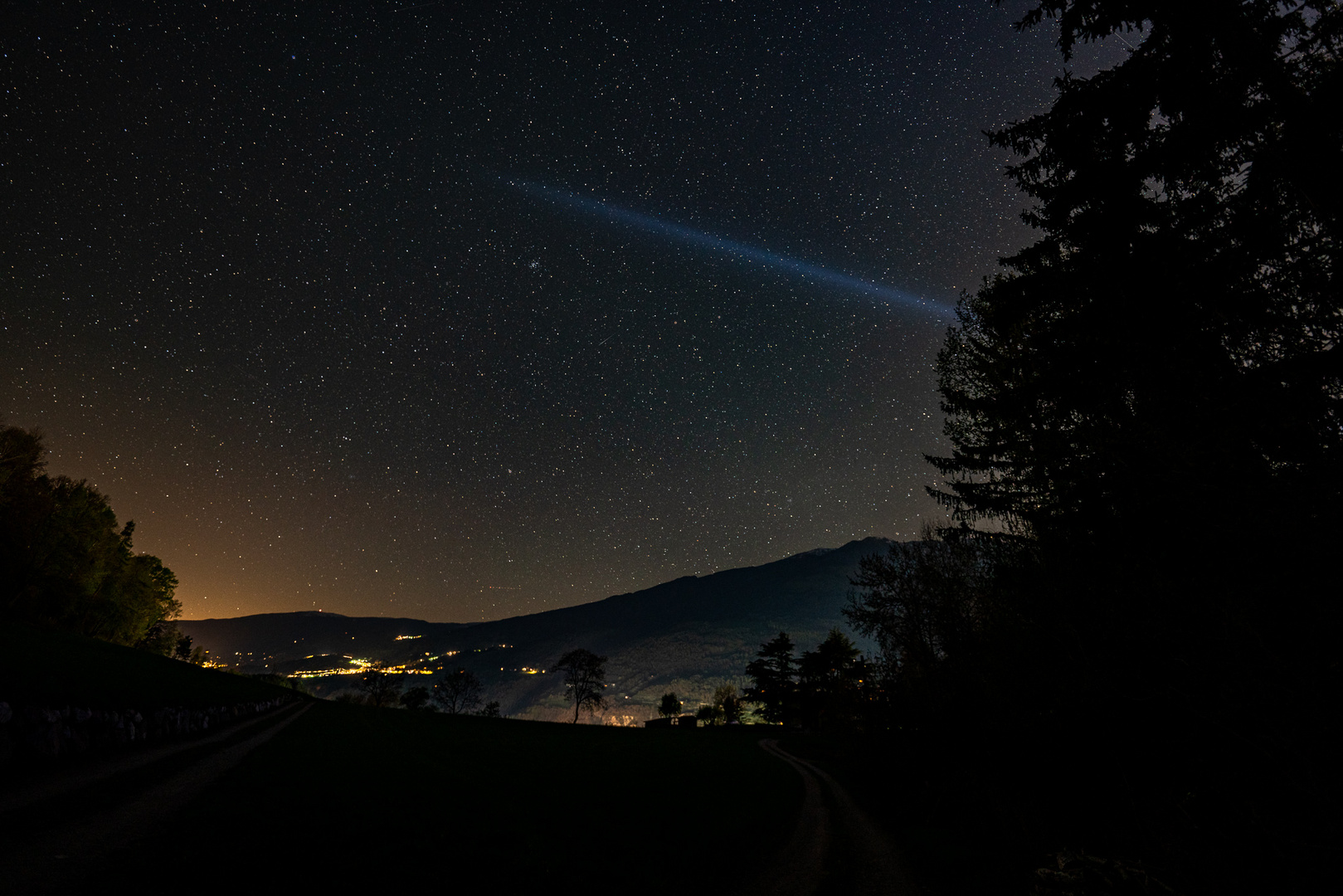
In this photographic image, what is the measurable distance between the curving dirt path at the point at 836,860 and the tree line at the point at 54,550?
50.0 metres

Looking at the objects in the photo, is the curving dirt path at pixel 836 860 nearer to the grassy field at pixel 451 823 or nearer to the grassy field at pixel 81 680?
the grassy field at pixel 451 823

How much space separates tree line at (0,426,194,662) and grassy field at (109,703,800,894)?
38.8 metres

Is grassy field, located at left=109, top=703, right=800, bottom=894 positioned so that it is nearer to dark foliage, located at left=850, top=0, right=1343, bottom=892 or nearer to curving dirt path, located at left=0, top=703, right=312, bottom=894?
curving dirt path, located at left=0, top=703, right=312, bottom=894

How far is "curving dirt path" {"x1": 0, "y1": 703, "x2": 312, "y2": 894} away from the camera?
5152 mm

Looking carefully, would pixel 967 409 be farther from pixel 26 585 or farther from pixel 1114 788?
pixel 26 585

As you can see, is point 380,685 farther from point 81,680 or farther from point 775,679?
point 81,680

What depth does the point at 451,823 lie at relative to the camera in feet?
32.0

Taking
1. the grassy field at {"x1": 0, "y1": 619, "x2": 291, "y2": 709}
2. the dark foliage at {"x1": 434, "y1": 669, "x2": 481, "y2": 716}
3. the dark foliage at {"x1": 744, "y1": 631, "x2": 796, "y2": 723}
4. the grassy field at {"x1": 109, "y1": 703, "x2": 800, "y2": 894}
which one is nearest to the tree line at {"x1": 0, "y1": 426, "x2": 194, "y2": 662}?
the grassy field at {"x1": 0, "y1": 619, "x2": 291, "y2": 709}

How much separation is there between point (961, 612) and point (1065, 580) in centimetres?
1278

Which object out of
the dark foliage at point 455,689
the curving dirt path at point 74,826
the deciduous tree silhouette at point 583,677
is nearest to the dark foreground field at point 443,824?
the curving dirt path at point 74,826

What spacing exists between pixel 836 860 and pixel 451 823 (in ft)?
28.9

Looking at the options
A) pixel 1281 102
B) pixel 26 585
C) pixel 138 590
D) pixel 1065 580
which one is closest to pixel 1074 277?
pixel 1281 102

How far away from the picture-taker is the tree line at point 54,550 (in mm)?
41594

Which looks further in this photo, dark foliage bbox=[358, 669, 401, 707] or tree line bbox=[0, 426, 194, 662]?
dark foliage bbox=[358, 669, 401, 707]
